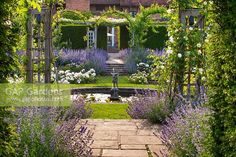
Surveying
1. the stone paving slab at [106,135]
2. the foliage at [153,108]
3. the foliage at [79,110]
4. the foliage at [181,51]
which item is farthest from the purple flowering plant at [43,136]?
the foliage at [181,51]

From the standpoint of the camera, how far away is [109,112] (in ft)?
28.3

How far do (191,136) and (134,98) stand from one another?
4.38 meters

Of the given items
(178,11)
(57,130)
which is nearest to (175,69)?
(178,11)

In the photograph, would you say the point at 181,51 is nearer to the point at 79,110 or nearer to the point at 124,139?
the point at 79,110

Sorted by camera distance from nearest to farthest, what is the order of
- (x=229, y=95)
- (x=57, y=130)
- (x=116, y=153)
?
1. (x=229, y=95)
2. (x=57, y=130)
3. (x=116, y=153)

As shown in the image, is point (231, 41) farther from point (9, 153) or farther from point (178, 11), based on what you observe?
point (178, 11)

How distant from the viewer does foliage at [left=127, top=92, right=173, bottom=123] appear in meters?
6.61

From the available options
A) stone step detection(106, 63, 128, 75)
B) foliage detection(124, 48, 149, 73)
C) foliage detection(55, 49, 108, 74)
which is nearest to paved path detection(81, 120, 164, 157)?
foliage detection(55, 49, 108, 74)

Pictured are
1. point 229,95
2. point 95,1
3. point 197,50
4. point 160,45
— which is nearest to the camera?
point 229,95

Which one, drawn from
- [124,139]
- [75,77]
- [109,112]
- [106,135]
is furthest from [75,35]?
[124,139]

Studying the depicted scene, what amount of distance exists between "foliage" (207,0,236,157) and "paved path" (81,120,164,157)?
3.46ft

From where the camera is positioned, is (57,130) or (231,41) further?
(57,130)

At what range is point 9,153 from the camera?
3010mm

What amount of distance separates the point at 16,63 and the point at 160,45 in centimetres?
1944
